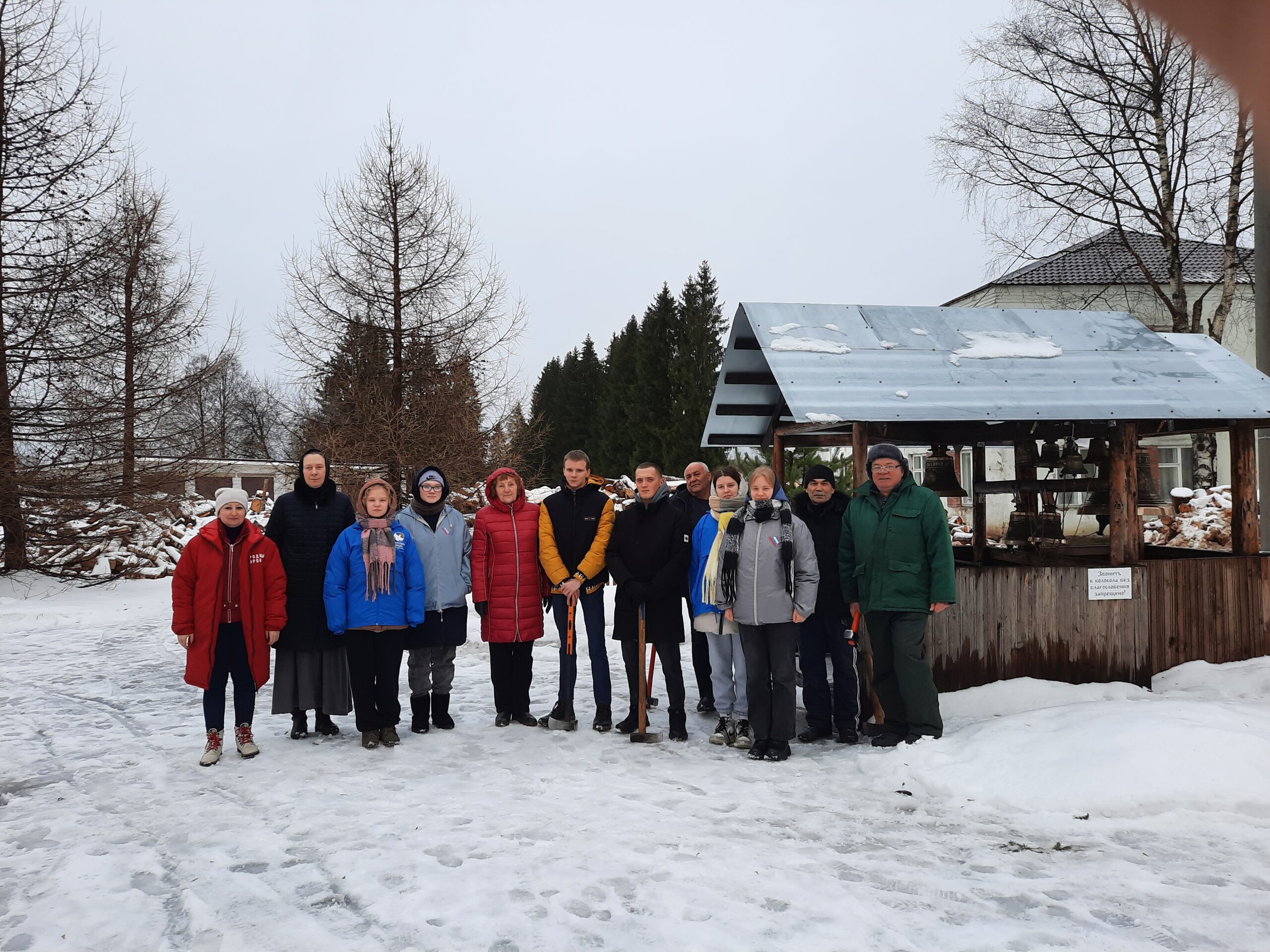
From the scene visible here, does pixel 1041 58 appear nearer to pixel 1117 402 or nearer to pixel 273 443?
pixel 1117 402

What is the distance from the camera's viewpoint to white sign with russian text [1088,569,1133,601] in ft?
22.9

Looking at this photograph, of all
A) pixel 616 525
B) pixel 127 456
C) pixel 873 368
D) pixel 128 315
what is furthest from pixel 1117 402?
pixel 128 315

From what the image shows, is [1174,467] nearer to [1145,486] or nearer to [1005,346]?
[1145,486]

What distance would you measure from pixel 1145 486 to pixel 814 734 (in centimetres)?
421

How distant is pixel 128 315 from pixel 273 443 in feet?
167

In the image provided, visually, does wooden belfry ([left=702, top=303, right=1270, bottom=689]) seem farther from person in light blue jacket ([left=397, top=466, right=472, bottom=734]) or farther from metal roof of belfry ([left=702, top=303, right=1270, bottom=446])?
person in light blue jacket ([left=397, top=466, right=472, bottom=734])

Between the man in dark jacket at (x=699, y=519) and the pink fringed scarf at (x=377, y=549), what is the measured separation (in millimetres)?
2283

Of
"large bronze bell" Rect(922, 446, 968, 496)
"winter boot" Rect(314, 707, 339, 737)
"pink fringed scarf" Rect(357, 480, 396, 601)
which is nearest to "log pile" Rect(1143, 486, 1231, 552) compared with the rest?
"large bronze bell" Rect(922, 446, 968, 496)

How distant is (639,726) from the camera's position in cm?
629

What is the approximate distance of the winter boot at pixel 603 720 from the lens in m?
6.55

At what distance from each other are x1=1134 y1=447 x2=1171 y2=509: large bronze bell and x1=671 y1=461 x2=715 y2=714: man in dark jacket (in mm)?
3586

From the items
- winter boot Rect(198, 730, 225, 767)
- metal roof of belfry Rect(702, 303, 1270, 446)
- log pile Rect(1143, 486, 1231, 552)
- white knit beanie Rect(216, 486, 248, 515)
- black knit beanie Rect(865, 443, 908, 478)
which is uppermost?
metal roof of belfry Rect(702, 303, 1270, 446)

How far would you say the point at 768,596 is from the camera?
593cm

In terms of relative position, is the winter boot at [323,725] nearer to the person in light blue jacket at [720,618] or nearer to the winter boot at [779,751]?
the person in light blue jacket at [720,618]
